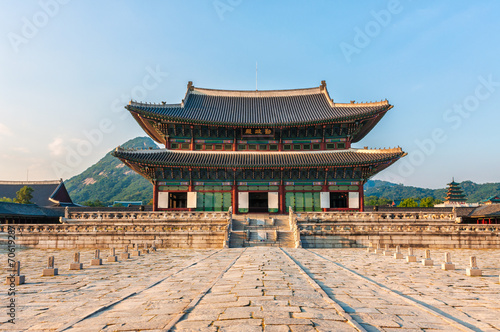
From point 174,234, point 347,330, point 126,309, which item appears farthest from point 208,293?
point 174,234

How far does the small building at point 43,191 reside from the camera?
50188 mm

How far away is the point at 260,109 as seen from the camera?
39.0 metres

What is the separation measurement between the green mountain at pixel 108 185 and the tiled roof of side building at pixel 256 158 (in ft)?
305

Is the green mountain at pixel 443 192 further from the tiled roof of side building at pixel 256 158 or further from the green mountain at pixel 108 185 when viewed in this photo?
the tiled roof of side building at pixel 256 158

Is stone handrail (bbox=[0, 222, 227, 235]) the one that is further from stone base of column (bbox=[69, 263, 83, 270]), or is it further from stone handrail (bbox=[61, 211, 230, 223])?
stone base of column (bbox=[69, 263, 83, 270])

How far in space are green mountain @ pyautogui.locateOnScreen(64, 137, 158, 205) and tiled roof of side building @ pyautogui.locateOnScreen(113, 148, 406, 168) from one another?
305ft

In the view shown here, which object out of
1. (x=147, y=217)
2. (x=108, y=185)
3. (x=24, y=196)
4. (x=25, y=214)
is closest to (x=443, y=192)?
(x=108, y=185)

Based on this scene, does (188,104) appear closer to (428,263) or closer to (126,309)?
(428,263)

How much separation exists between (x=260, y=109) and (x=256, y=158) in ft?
26.7

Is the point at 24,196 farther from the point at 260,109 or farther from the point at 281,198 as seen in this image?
the point at 281,198

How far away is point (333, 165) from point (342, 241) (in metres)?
10.9

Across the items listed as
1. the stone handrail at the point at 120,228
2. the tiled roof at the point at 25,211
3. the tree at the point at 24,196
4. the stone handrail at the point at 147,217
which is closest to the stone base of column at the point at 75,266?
the stone handrail at the point at 120,228

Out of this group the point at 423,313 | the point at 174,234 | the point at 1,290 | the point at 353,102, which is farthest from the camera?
the point at 353,102

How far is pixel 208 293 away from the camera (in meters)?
6.81
